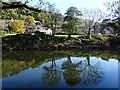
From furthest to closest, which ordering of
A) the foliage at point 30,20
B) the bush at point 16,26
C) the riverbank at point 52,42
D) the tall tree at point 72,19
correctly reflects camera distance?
the foliage at point 30,20
the bush at point 16,26
the tall tree at point 72,19
the riverbank at point 52,42

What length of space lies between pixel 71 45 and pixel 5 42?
5.29 m

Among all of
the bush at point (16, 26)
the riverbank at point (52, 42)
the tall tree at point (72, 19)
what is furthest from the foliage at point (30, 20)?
the riverbank at point (52, 42)

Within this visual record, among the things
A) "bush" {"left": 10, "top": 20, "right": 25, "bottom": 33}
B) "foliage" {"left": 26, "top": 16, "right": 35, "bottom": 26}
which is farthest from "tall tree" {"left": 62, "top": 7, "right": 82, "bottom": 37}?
"foliage" {"left": 26, "top": 16, "right": 35, "bottom": 26}

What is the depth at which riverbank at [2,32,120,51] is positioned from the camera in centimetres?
1833

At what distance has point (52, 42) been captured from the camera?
63.4 feet

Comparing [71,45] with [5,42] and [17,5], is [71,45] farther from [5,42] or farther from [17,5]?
[17,5]

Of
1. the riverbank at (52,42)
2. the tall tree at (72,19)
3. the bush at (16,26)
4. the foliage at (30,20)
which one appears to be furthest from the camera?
the foliage at (30,20)

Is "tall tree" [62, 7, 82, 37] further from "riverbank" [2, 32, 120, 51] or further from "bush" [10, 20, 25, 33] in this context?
"riverbank" [2, 32, 120, 51]

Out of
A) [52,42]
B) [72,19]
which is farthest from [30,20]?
[52,42]

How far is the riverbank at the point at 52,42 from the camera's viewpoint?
18.3m

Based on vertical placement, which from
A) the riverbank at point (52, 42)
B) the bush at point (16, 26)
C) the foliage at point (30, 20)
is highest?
the foliage at point (30, 20)

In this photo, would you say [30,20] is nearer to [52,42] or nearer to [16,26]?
[16,26]

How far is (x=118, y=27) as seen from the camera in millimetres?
23031

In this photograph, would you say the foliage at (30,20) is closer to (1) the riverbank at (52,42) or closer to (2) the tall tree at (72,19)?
(2) the tall tree at (72,19)
